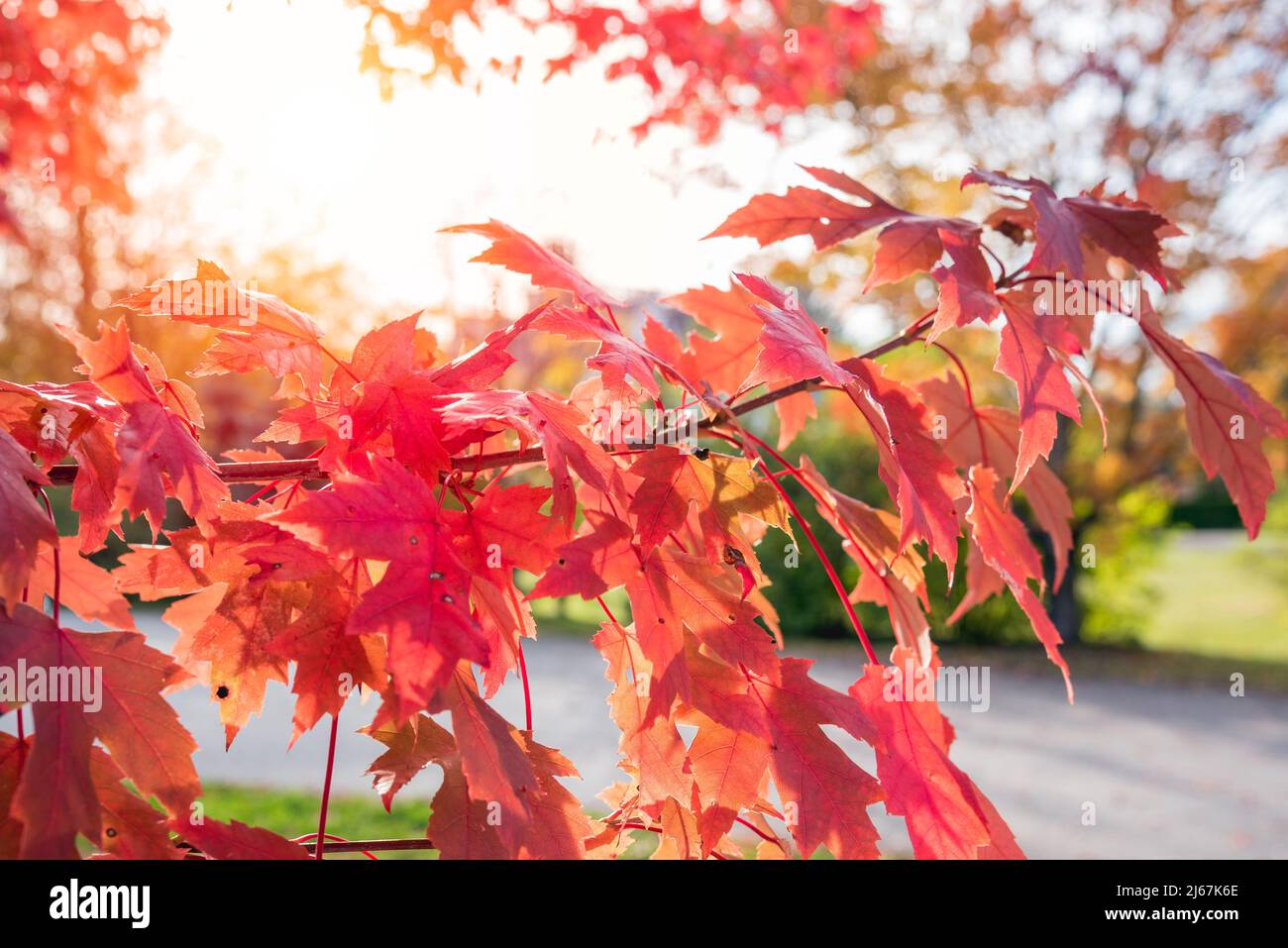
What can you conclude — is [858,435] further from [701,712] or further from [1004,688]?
[701,712]

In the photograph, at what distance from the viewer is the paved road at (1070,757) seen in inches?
200

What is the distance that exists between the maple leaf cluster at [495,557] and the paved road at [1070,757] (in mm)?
3852

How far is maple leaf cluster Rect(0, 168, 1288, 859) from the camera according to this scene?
922mm

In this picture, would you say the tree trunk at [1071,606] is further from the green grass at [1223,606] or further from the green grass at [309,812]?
the green grass at [309,812]

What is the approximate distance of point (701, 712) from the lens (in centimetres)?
114

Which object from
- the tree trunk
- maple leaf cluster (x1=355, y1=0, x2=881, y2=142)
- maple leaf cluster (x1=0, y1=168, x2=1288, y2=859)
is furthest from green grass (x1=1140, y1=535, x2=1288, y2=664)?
maple leaf cluster (x1=0, y1=168, x2=1288, y2=859)

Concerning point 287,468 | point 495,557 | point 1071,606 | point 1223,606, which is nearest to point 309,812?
point 287,468

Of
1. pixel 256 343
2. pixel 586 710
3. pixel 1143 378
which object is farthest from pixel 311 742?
pixel 1143 378

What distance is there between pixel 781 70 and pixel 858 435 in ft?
13.2

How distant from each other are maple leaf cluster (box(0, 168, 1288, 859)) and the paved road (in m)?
3.85

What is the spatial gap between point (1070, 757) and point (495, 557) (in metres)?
6.21

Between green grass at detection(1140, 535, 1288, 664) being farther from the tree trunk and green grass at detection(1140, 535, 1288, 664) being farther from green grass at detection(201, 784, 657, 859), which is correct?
green grass at detection(201, 784, 657, 859)

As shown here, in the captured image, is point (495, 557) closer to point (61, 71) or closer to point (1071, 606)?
point (61, 71)

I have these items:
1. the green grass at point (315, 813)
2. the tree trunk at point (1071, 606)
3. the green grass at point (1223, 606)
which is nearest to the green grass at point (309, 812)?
the green grass at point (315, 813)
